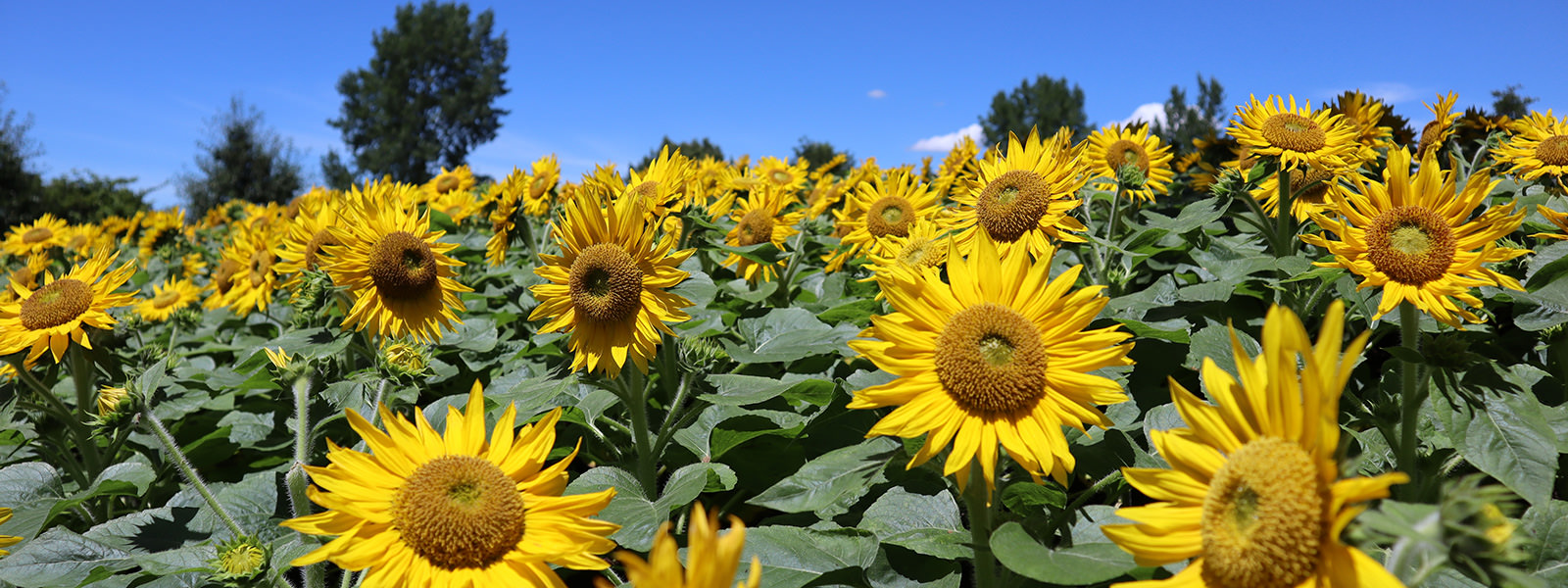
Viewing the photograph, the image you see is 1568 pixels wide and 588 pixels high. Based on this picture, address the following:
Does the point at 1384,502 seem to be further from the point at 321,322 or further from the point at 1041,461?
the point at 321,322

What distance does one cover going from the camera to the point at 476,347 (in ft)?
12.0

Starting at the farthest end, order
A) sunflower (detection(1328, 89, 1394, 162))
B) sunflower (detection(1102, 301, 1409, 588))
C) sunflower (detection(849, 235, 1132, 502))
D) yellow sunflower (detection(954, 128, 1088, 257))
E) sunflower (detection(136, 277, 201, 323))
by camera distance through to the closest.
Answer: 1. sunflower (detection(136, 277, 201, 323))
2. sunflower (detection(1328, 89, 1394, 162))
3. yellow sunflower (detection(954, 128, 1088, 257))
4. sunflower (detection(849, 235, 1132, 502))
5. sunflower (detection(1102, 301, 1409, 588))

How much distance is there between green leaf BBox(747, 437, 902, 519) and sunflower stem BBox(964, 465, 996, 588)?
192mm

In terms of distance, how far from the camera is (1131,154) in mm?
4523

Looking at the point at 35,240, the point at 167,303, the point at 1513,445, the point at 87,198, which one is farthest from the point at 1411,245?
the point at 87,198

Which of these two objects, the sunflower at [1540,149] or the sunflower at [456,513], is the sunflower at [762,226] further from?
the sunflower at [1540,149]

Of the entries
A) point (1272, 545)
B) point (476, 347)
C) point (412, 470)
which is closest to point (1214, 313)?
point (1272, 545)

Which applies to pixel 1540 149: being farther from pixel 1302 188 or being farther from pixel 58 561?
pixel 58 561

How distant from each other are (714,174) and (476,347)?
145 inches

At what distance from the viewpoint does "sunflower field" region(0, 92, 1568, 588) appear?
1314mm

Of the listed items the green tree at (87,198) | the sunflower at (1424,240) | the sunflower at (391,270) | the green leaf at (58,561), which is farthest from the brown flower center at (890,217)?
the green tree at (87,198)

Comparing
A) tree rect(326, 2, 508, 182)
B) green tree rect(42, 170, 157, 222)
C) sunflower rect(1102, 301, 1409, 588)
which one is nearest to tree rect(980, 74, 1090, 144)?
tree rect(326, 2, 508, 182)

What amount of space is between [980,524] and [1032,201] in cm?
142

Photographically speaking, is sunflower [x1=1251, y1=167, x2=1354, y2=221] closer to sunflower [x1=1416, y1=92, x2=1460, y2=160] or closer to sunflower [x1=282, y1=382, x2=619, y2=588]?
sunflower [x1=1416, y1=92, x2=1460, y2=160]
